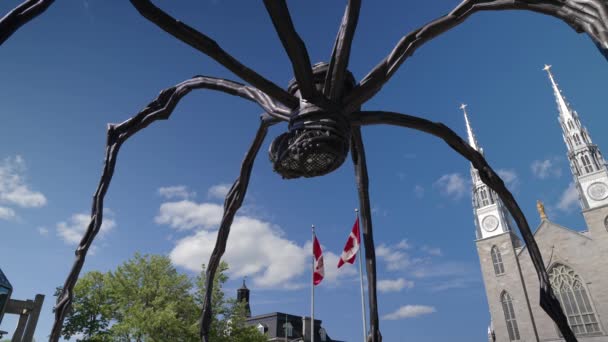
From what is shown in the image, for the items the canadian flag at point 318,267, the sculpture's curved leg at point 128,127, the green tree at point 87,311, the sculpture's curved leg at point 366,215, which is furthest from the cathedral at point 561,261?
the sculpture's curved leg at point 128,127

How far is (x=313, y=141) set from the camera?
2773 mm

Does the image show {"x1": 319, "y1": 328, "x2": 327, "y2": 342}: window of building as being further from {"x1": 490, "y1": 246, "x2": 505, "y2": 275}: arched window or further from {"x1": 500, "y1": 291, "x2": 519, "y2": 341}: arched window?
{"x1": 490, "y1": 246, "x2": 505, "y2": 275}: arched window

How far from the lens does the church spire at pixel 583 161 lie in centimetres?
4712

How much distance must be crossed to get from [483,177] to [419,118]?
0.91 m

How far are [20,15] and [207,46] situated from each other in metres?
1.12

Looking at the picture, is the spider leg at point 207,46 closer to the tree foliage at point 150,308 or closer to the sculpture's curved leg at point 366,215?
the sculpture's curved leg at point 366,215

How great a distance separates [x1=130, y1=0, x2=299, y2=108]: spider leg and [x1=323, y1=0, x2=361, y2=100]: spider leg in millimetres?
311

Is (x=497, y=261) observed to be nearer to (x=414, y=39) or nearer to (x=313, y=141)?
(x=414, y=39)

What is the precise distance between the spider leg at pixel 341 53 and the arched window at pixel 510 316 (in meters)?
54.0

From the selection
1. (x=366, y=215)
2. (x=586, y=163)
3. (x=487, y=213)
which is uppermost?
(x=586, y=163)

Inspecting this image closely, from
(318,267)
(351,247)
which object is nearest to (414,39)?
(351,247)

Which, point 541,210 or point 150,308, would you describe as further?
point 541,210

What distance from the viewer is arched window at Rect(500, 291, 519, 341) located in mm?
46625

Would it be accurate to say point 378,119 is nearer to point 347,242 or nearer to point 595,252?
point 347,242
